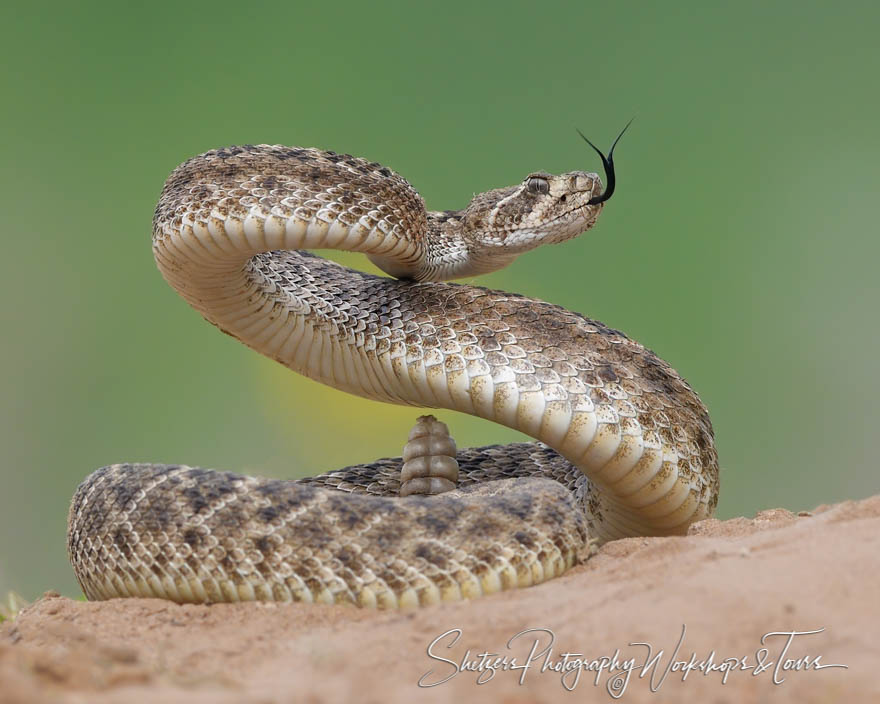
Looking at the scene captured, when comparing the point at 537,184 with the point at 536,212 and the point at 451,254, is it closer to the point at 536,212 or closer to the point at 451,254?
the point at 536,212

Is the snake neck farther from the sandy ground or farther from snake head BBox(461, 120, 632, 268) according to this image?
the sandy ground

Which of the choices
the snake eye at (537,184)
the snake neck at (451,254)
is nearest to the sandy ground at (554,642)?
the snake neck at (451,254)

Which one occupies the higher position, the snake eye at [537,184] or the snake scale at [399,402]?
the snake eye at [537,184]

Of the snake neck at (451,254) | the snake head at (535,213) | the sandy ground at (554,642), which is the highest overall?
the snake head at (535,213)

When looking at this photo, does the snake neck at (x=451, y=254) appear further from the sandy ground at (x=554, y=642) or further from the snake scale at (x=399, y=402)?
the sandy ground at (x=554, y=642)

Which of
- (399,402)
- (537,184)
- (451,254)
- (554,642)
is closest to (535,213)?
(537,184)

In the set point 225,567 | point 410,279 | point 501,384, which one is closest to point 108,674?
point 225,567

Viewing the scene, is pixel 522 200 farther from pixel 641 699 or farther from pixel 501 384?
pixel 641 699
